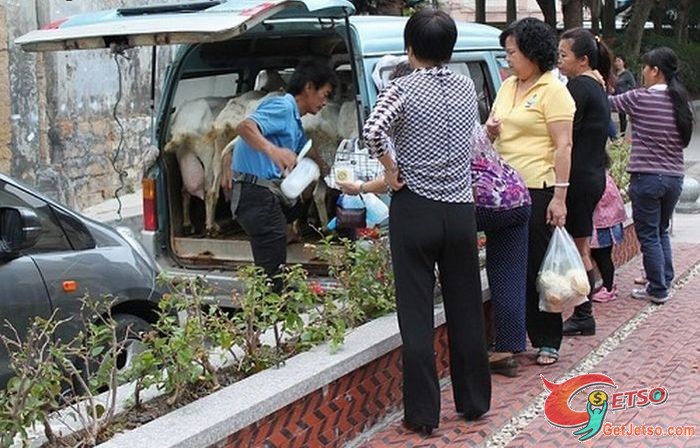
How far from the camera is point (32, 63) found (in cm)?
1091

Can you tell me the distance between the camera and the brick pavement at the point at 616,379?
14.4 ft

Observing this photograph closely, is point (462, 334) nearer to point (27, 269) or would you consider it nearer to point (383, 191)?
point (383, 191)

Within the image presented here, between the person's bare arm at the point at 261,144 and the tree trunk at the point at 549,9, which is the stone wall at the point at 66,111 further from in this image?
the tree trunk at the point at 549,9

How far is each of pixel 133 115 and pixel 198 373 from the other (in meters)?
9.40

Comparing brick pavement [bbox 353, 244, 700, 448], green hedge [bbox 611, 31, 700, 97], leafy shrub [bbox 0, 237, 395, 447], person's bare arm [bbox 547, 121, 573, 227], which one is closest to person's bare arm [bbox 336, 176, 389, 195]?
leafy shrub [bbox 0, 237, 395, 447]

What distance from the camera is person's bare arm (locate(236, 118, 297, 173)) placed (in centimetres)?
553

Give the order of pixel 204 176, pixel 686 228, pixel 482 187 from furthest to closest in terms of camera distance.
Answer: pixel 686 228 < pixel 204 176 < pixel 482 187

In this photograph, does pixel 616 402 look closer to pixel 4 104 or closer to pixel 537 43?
pixel 537 43

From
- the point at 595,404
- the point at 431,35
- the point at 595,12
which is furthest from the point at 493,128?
the point at 595,12

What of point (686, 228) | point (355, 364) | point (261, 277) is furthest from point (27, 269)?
point (686, 228)

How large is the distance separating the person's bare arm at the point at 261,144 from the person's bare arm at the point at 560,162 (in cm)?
151

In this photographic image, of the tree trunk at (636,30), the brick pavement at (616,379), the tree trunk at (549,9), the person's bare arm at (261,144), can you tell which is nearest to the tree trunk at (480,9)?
the tree trunk at (549,9)

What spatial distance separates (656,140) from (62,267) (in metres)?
4.04

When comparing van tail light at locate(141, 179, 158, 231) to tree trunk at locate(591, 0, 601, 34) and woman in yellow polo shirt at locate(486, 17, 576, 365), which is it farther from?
tree trunk at locate(591, 0, 601, 34)
